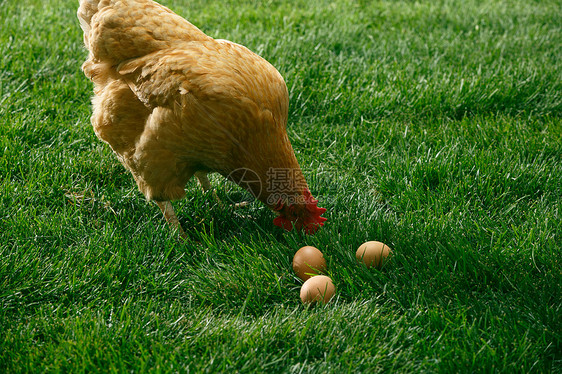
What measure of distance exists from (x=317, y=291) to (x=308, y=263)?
198 millimetres

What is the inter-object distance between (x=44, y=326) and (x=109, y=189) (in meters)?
1.20

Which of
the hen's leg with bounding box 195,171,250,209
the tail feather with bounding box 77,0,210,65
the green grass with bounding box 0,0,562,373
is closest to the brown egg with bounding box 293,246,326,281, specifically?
the green grass with bounding box 0,0,562,373

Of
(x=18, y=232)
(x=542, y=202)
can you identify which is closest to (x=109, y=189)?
(x=18, y=232)

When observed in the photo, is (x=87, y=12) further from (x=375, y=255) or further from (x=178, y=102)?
(x=375, y=255)

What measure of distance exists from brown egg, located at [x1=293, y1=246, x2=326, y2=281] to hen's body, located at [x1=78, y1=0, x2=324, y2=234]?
33 centimetres

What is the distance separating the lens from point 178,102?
2621 mm

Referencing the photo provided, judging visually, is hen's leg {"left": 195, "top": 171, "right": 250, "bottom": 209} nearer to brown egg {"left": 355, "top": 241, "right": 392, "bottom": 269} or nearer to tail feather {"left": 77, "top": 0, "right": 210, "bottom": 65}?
tail feather {"left": 77, "top": 0, "right": 210, "bottom": 65}

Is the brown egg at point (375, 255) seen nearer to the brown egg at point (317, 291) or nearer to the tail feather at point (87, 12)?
the brown egg at point (317, 291)

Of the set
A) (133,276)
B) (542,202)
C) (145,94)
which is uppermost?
(145,94)

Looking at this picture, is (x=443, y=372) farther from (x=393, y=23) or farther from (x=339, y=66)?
(x=393, y=23)

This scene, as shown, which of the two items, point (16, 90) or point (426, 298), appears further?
point (16, 90)

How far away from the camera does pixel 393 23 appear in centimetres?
568

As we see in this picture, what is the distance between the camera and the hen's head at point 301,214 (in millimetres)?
2787

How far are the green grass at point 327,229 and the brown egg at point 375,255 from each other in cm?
5
